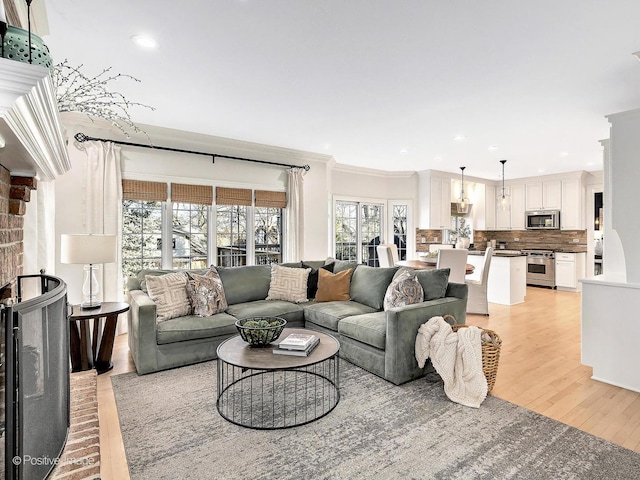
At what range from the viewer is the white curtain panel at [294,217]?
5.89 meters

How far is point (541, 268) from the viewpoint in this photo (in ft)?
26.5

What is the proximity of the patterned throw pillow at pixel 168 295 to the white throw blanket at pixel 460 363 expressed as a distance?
93.9 inches

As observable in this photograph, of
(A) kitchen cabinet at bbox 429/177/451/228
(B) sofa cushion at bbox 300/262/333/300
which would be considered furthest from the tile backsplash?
(B) sofa cushion at bbox 300/262/333/300

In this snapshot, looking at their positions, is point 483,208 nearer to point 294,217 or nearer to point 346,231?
point 346,231

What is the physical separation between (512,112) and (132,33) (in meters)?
3.73

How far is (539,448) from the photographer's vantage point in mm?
2121

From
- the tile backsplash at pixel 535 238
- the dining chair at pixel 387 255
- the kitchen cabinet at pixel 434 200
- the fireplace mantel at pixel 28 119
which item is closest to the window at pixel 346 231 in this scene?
the dining chair at pixel 387 255

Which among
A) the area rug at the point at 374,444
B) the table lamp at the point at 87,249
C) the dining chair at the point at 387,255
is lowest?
the area rug at the point at 374,444

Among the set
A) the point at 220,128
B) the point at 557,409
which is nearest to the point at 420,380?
the point at 557,409

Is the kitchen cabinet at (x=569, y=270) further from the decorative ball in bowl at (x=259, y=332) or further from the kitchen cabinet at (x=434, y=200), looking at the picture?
the decorative ball in bowl at (x=259, y=332)

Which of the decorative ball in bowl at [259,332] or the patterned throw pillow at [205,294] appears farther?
the patterned throw pillow at [205,294]

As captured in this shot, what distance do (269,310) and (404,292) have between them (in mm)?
1437

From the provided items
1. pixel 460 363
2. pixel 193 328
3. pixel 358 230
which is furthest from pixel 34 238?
pixel 358 230

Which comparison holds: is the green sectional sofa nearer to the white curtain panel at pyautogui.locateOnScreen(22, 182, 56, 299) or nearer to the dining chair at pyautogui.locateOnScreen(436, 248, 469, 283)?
the white curtain panel at pyautogui.locateOnScreen(22, 182, 56, 299)
